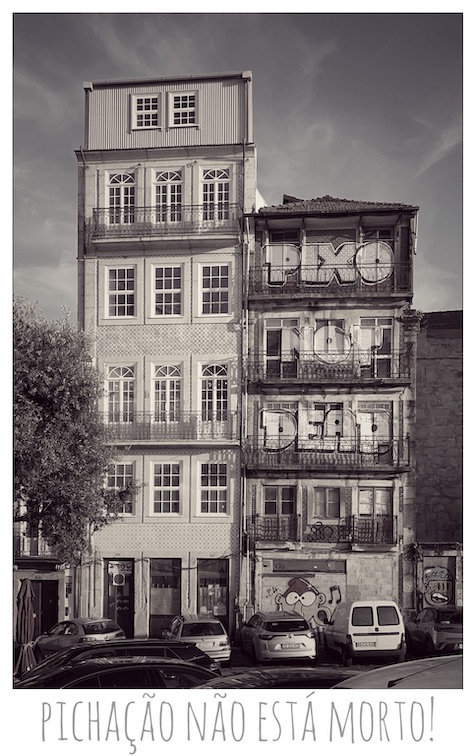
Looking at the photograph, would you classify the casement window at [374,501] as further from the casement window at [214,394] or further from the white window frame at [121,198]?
the white window frame at [121,198]

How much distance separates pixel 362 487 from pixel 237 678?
31.3 feet

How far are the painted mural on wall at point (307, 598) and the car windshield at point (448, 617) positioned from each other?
2.73 m

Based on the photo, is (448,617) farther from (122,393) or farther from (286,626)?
(122,393)

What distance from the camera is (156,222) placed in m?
18.8

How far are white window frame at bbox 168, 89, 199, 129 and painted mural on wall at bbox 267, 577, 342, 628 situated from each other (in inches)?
426

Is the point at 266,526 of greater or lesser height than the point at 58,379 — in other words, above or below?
below

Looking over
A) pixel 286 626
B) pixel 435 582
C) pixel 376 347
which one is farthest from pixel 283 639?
pixel 376 347

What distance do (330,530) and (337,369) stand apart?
12.4 feet

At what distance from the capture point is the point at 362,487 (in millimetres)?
18750

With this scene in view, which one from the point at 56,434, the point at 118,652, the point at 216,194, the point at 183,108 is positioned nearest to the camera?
the point at 118,652

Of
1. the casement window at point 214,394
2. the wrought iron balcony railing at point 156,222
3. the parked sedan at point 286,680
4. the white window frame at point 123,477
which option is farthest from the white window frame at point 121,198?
the parked sedan at point 286,680
